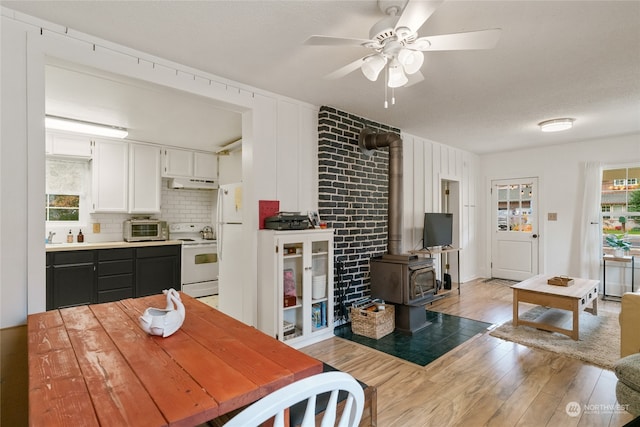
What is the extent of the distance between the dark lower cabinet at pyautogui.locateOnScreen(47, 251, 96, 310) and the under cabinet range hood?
1.52 m

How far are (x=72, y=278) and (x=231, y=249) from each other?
2023mm

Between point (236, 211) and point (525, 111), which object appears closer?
point (236, 211)

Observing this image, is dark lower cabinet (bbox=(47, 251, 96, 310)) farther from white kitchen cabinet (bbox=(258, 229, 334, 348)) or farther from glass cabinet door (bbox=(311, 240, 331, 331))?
glass cabinet door (bbox=(311, 240, 331, 331))

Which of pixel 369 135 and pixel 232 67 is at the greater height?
pixel 232 67

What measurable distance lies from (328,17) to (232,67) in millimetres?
1029

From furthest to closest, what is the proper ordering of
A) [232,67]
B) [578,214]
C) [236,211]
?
[578,214] < [236,211] < [232,67]

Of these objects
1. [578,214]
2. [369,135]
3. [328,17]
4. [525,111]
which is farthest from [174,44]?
[578,214]

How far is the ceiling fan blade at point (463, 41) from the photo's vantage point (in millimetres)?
1556

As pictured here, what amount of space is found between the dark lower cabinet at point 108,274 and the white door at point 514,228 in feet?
19.3

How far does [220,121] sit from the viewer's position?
3.73 meters

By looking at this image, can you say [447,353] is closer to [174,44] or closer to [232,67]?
[232,67]

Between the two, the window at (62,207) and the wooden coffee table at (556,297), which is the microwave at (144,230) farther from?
the wooden coffee table at (556,297)

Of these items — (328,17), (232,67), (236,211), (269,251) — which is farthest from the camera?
(236,211)


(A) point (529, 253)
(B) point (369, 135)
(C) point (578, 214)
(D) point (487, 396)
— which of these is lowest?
(D) point (487, 396)
